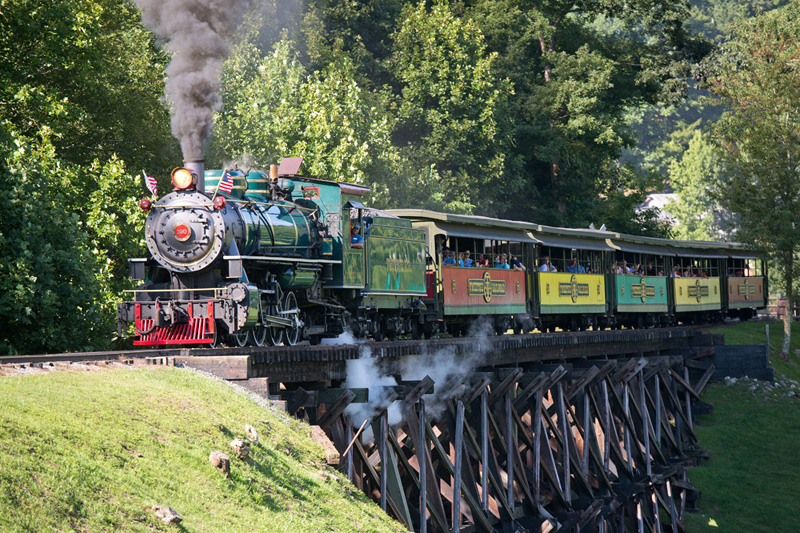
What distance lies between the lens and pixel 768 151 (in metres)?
29.8

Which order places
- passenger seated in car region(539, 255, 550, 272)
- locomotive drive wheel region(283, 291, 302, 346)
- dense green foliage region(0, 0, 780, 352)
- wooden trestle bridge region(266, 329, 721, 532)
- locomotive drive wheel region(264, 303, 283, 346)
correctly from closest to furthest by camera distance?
wooden trestle bridge region(266, 329, 721, 532), locomotive drive wheel region(264, 303, 283, 346), locomotive drive wheel region(283, 291, 302, 346), dense green foliage region(0, 0, 780, 352), passenger seated in car region(539, 255, 550, 272)

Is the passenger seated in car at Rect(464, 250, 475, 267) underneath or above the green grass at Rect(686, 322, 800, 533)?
above

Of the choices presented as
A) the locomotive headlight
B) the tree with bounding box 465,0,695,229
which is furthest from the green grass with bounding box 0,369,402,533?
the tree with bounding box 465,0,695,229

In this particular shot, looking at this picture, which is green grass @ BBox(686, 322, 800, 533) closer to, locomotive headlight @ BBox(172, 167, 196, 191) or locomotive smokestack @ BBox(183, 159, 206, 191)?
locomotive smokestack @ BBox(183, 159, 206, 191)

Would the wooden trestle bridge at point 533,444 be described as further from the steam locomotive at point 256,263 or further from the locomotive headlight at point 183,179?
the locomotive headlight at point 183,179

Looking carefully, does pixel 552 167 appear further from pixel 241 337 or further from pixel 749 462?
pixel 241 337

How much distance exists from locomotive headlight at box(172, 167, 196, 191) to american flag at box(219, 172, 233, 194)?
0.60 meters

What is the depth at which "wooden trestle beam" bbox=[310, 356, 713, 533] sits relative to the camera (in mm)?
12938

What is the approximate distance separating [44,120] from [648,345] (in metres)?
16.6

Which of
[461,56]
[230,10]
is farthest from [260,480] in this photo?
[461,56]

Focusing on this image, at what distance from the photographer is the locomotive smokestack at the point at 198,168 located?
1480 centimetres

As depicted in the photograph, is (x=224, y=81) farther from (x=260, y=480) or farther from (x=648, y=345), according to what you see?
(x=260, y=480)

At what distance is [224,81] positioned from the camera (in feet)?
104

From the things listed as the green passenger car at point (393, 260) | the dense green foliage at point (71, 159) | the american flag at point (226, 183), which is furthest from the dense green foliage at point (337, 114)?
the green passenger car at point (393, 260)
